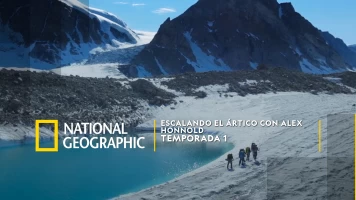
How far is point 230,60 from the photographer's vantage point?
4503 inches

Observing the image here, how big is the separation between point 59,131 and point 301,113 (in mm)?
24260

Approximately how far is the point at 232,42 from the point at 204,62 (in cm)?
1306

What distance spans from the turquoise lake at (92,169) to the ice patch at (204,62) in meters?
73.2

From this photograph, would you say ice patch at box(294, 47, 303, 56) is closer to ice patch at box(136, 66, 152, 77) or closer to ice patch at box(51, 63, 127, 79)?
ice patch at box(136, 66, 152, 77)

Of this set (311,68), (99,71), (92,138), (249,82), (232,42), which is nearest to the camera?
(92,138)

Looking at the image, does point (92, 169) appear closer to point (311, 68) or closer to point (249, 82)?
point (249, 82)

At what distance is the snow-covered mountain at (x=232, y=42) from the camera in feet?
352

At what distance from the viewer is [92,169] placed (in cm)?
2628

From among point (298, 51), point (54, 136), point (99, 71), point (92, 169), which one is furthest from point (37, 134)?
point (298, 51)

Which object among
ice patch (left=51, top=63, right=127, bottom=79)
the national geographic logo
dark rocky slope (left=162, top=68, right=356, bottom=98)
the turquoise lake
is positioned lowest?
the turquoise lake

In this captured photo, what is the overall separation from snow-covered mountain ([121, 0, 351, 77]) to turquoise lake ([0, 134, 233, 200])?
6555 cm

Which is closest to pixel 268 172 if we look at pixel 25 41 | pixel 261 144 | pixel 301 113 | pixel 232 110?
pixel 261 144

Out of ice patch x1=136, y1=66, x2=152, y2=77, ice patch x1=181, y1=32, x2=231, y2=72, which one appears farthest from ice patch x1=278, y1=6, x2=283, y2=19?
ice patch x1=136, y1=66, x2=152, y2=77

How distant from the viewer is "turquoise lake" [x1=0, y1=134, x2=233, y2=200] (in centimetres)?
2133
